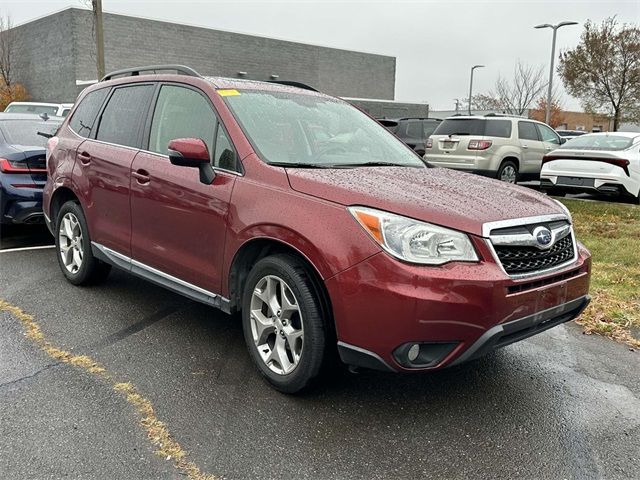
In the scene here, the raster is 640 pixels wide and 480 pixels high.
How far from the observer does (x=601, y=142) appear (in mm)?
10336

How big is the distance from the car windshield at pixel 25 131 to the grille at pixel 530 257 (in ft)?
18.8

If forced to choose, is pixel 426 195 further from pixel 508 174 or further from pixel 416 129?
pixel 416 129

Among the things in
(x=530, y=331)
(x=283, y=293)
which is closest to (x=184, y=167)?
(x=283, y=293)

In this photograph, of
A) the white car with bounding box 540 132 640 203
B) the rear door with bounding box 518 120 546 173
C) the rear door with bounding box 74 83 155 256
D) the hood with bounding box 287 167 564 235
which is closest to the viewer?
the hood with bounding box 287 167 564 235

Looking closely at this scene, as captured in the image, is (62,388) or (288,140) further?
(288,140)

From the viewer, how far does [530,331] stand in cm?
292

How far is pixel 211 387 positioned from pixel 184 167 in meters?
1.44

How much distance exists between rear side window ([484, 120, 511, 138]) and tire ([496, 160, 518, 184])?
60 centimetres

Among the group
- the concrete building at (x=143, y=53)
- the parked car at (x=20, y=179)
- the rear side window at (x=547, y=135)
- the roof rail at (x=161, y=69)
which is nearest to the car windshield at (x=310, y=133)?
the roof rail at (x=161, y=69)

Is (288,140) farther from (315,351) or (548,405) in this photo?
(548,405)

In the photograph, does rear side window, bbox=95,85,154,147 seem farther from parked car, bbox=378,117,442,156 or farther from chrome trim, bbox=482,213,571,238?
parked car, bbox=378,117,442,156

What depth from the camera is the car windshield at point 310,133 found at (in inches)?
141

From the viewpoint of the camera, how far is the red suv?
2.71m

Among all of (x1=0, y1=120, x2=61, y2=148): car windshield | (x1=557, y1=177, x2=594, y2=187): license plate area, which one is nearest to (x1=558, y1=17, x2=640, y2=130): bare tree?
(x1=557, y1=177, x2=594, y2=187): license plate area
